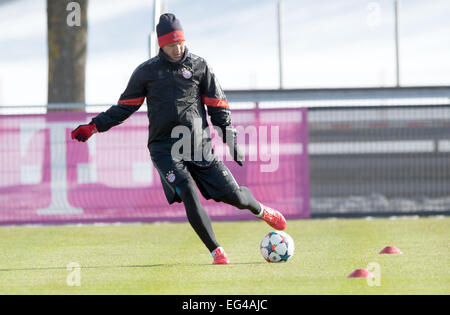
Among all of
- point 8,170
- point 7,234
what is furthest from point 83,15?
point 7,234

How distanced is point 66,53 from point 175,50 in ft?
33.1

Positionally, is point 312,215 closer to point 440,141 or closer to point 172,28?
point 440,141

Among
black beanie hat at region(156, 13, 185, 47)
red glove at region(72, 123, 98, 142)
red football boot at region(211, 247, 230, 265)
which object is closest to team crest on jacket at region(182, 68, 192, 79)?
black beanie hat at region(156, 13, 185, 47)

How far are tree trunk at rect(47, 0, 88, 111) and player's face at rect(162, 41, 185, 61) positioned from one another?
9760 millimetres

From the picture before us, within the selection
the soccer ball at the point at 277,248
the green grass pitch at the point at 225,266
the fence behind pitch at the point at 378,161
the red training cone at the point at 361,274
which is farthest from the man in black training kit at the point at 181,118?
the fence behind pitch at the point at 378,161

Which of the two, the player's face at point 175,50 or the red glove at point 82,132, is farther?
the red glove at point 82,132

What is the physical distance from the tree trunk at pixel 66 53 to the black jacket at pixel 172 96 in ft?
31.1

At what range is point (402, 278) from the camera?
752 cm

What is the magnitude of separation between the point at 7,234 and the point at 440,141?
6825 mm

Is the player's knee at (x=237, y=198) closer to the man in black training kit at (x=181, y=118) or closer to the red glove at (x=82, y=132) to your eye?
the man in black training kit at (x=181, y=118)

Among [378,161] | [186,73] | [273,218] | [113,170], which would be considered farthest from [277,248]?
[378,161]

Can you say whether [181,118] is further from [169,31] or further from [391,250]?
[391,250]

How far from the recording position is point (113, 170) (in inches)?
579

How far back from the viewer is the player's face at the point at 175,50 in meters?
8.52
